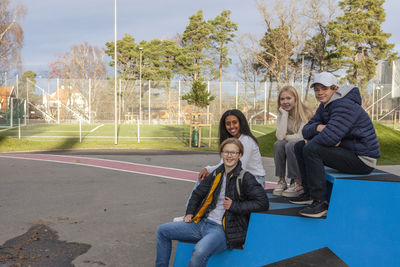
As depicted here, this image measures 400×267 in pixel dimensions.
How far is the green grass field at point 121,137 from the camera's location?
1664 centimetres

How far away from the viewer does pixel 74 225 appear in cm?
529

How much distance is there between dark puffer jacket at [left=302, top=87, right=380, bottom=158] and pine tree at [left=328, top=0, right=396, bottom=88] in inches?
1346

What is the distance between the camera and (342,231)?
332cm

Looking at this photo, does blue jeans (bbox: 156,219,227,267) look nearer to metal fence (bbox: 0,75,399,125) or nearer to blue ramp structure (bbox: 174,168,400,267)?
blue ramp structure (bbox: 174,168,400,267)

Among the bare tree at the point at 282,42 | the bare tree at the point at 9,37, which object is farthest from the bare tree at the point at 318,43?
the bare tree at the point at 9,37

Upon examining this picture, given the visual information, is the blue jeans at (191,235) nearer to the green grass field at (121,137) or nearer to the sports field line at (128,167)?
the sports field line at (128,167)

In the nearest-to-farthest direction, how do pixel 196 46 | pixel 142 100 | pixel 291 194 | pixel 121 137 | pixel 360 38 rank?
1. pixel 291 194
2. pixel 121 137
3. pixel 142 100
4. pixel 360 38
5. pixel 196 46

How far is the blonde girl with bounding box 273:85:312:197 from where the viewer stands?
445cm

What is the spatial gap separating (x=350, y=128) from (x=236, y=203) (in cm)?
131

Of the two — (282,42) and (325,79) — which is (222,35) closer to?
(282,42)

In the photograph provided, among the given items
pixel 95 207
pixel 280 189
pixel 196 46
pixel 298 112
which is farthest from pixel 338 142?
pixel 196 46

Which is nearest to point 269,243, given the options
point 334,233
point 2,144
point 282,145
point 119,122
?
point 334,233

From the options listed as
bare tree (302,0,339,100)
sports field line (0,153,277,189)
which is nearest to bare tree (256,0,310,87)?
bare tree (302,0,339,100)

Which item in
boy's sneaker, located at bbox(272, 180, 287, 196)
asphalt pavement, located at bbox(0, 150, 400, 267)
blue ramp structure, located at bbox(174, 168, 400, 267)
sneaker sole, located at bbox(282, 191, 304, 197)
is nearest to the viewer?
blue ramp structure, located at bbox(174, 168, 400, 267)
